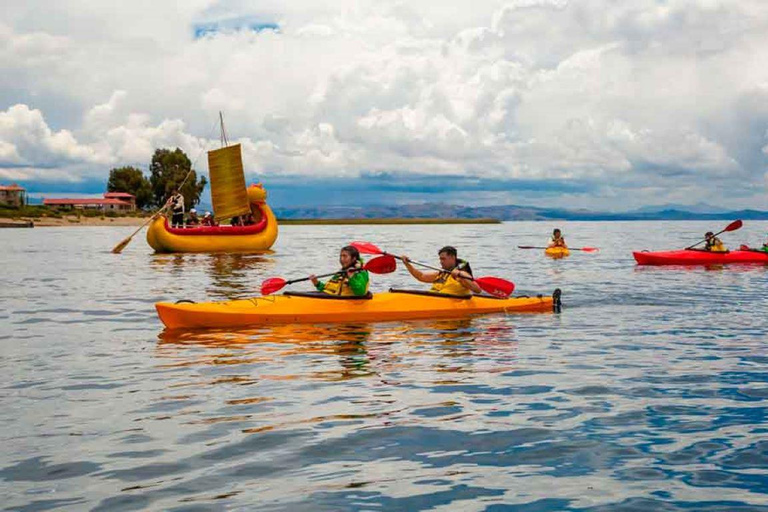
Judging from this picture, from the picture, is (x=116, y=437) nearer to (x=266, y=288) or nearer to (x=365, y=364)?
(x=365, y=364)

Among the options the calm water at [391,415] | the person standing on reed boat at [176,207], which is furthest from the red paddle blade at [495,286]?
the person standing on reed boat at [176,207]

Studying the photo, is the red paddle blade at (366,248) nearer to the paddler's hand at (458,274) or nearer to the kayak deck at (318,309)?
Result: the kayak deck at (318,309)

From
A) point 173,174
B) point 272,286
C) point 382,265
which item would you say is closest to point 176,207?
point 382,265

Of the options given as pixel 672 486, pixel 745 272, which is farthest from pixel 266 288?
pixel 745 272

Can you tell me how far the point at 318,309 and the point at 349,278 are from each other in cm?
77

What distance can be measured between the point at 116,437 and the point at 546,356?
6.08m

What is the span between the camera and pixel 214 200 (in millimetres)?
41188

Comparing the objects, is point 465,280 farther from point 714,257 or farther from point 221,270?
point 714,257

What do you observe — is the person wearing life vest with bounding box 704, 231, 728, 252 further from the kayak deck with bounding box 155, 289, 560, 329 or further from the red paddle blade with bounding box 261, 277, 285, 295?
the red paddle blade with bounding box 261, 277, 285, 295

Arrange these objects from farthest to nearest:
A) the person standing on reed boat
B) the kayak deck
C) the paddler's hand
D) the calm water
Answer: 1. the person standing on reed boat
2. the paddler's hand
3. the kayak deck
4. the calm water

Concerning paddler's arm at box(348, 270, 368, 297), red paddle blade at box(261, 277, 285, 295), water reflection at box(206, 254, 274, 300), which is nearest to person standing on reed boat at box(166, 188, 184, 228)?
water reflection at box(206, 254, 274, 300)

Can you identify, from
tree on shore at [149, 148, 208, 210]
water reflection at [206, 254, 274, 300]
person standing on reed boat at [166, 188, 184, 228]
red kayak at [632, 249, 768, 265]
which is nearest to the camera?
water reflection at [206, 254, 274, 300]

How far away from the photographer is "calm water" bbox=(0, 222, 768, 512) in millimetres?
5688

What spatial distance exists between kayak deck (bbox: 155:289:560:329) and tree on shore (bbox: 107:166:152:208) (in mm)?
113256
